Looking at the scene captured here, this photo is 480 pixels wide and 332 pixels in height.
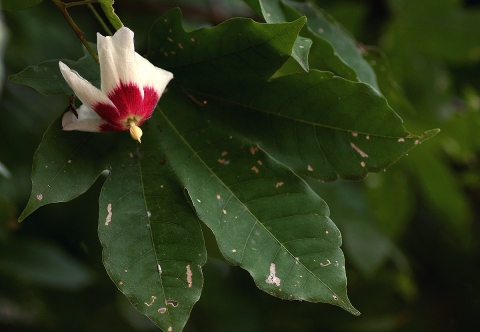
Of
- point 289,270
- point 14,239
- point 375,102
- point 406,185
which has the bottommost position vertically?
point 14,239

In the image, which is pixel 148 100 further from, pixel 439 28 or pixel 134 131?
pixel 439 28

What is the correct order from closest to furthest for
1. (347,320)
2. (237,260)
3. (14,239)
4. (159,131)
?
(237,260)
(159,131)
(14,239)
(347,320)

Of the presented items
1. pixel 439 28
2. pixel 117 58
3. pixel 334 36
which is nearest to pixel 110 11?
pixel 117 58

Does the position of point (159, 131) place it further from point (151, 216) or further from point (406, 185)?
point (406, 185)

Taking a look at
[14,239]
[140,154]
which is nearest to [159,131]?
[140,154]

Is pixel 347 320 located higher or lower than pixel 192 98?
lower

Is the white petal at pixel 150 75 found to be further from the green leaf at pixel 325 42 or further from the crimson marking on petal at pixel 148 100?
the green leaf at pixel 325 42

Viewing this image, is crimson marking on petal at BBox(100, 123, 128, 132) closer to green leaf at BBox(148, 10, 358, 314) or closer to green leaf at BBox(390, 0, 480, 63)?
green leaf at BBox(148, 10, 358, 314)

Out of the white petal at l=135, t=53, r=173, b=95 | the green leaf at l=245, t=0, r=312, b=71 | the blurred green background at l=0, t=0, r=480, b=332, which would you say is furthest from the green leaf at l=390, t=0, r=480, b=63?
the white petal at l=135, t=53, r=173, b=95

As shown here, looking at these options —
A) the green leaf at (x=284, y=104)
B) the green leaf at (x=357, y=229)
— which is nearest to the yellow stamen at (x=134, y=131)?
the green leaf at (x=284, y=104)
